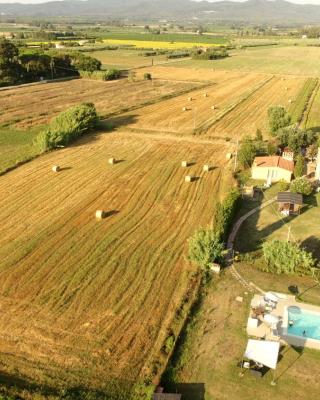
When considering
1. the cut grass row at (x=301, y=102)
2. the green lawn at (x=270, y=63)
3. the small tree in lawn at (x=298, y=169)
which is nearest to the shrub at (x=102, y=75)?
the green lawn at (x=270, y=63)

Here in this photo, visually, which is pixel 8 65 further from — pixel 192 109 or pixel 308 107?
pixel 308 107

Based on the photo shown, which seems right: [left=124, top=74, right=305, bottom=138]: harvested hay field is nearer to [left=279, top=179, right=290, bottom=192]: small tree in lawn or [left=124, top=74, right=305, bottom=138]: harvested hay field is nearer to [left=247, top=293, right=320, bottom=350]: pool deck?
[left=279, top=179, right=290, bottom=192]: small tree in lawn

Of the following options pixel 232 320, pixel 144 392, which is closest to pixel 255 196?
pixel 232 320

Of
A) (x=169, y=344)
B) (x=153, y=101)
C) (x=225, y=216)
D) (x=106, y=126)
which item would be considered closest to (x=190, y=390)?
(x=169, y=344)

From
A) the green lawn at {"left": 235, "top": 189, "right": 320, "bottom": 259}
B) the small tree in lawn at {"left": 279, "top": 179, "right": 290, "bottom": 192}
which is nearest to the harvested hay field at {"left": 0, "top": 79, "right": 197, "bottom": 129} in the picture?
the small tree in lawn at {"left": 279, "top": 179, "right": 290, "bottom": 192}

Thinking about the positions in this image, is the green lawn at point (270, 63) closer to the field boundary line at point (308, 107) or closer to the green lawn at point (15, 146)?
the field boundary line at point (308, 107)
